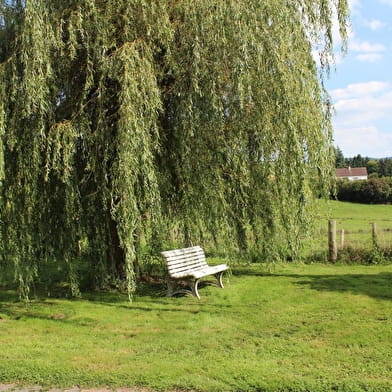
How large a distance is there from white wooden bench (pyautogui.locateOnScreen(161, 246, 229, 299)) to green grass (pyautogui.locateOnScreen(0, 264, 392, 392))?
30cm

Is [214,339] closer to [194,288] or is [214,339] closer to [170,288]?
[194,288]

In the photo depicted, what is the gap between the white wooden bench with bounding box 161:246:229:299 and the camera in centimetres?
774

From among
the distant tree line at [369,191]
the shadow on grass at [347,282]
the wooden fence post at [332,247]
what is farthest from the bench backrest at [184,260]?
the distant tree line at [369,191]

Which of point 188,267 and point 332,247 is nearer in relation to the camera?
point 188,267

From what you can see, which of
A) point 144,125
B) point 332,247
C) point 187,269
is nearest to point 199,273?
point 187,269

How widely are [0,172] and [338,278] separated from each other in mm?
6785

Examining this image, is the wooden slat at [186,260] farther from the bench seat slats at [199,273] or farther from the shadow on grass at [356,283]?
the shadow on grass at [356,283]

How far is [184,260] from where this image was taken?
829cm

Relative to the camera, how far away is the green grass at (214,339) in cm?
404

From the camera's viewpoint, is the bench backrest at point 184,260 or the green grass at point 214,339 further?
the bench backrest at point 184,260

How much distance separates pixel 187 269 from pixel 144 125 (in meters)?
3.02

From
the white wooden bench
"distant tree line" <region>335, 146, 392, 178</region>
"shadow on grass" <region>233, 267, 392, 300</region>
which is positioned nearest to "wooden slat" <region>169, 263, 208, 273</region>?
the white wooden bench

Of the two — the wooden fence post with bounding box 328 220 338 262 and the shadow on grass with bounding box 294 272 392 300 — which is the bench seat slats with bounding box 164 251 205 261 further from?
the wooden fence post with bounding box 328 220 338 262

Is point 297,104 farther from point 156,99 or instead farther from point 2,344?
point 2,344
